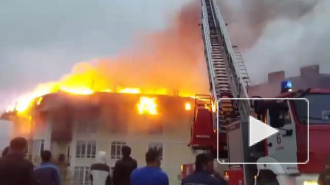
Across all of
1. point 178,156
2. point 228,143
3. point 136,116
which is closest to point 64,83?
point 136,116

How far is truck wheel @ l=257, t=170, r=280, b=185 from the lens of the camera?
676cm

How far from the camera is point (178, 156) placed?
37.8 m

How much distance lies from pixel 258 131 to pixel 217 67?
596 centimetres

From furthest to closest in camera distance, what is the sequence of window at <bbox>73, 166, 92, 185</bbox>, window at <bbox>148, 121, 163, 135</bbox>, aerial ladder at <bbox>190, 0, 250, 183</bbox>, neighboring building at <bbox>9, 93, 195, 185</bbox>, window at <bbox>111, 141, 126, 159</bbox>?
window at <bbox>148, 121, 163, 135</bbox>
window at <bbox>111, 141, 126, 159</bbox>
window at <bbox>73, 166, 92, 185</bbox>
neighboring building at <bbox>9, 93, 195, 185</bbox>
aerial ladder at <bbox>190, 0, 250, 183</bbox>

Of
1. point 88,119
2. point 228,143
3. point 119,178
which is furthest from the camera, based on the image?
point 88,119

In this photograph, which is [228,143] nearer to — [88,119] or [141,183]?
[141,183]

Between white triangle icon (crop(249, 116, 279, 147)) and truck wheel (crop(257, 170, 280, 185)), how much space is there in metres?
0.54

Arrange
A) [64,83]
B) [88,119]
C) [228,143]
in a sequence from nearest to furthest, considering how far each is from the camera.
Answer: [228,143], [88,119], [64,83]

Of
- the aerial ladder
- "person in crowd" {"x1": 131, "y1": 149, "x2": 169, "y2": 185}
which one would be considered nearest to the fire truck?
the aerial ladder

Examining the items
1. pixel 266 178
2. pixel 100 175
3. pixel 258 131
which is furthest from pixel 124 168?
pixel 258 131

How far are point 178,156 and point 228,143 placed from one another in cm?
2915

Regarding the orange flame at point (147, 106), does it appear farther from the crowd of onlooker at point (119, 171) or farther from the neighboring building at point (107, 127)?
the crowd of onlooker at point (119, 171)

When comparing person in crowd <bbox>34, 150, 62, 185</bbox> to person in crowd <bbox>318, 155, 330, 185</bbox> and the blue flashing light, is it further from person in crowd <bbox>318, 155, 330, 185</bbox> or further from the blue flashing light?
the blue flashing light

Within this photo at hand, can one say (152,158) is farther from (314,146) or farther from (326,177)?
(314,146)
